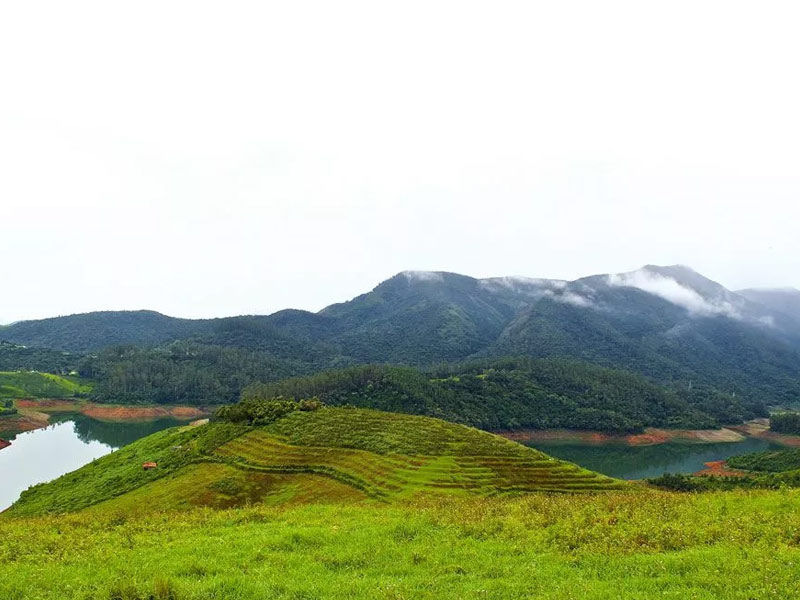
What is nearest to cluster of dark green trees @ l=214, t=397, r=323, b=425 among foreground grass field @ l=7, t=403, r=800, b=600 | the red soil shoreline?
foreground grass field @ l=7, t=403, r=800, b=600

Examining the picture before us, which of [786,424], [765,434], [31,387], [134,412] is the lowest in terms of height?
[765,434]

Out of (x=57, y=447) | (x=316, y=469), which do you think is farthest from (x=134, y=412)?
(x=316, y=469)

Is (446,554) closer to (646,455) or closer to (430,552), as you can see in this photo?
(430,552)

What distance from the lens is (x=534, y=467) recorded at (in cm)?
5681

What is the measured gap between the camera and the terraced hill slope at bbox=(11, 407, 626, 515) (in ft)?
169

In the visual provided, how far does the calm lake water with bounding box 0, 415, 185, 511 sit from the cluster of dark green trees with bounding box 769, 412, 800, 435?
21896 cm

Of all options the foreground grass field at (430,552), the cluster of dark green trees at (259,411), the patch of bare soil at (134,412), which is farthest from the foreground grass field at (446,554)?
the patch of bare soil at (134,412)

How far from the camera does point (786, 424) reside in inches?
7032

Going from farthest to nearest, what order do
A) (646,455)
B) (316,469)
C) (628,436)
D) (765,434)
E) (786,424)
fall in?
(765,434), (786,424), (628,436), (646,455), (316,469)

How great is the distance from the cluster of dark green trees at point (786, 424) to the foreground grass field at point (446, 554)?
203 meters

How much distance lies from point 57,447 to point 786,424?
233m

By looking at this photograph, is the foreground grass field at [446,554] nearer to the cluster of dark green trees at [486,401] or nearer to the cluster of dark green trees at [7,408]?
the cluster of dark green trees at [486,401]

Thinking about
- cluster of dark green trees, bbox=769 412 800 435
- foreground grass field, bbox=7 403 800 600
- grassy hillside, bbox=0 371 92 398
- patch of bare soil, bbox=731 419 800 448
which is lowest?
patch of bare soil, bbox=731 419 800 448

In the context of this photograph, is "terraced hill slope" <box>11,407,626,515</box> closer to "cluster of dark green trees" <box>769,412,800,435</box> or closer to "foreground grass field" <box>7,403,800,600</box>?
"foreground grass field" <box>7,403,800,600</box>
